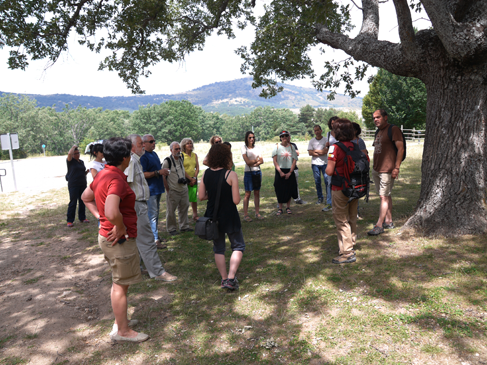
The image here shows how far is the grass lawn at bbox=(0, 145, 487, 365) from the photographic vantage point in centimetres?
296

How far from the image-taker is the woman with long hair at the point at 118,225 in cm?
297

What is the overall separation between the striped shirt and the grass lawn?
1.25 meters

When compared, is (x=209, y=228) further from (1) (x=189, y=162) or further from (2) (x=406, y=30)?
(2) (x=406, y=30)

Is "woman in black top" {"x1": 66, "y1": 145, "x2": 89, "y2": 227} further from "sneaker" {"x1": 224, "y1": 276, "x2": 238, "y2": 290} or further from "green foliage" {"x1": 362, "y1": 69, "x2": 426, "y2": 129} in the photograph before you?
"green foliage" {"x1": 362, "y1": 69, "x2": 426, "y2": 129}

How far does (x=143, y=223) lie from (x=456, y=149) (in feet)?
15.5

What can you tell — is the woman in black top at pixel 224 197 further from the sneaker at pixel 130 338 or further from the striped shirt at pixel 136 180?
the sneaker at pixel 130 338

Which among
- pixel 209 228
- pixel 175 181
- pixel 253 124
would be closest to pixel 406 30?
pixel 209 228

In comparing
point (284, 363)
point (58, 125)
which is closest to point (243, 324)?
point (284, 363)

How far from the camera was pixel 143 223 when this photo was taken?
4.57m

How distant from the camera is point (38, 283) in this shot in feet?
16.4

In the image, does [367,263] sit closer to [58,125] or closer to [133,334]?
[133,334]

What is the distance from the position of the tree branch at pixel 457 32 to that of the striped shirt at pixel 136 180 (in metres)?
4.59

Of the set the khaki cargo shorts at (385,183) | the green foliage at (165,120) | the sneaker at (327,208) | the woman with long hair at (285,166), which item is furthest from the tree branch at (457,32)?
the green foliage at (165,120)

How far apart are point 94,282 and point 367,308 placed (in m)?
3.81
